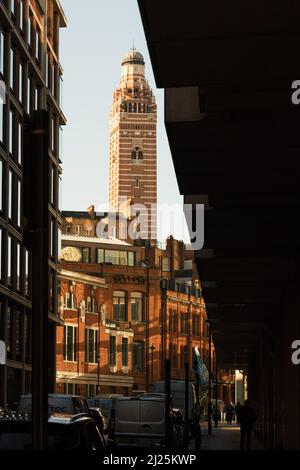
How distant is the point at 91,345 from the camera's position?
107 meters

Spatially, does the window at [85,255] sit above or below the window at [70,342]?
above

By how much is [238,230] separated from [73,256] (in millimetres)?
107955

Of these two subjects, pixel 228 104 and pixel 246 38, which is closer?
pixel 246 38

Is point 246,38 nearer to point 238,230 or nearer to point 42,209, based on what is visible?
point 42,209

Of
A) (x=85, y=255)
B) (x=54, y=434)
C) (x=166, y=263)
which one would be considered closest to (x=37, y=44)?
(x=85, y=255)

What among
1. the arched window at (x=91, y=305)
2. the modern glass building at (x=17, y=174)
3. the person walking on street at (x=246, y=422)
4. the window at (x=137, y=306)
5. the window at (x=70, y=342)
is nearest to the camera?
the person walking on street at (x=246, y=422)

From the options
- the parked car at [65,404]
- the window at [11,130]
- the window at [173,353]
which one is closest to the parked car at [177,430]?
the parked car at [65,404]

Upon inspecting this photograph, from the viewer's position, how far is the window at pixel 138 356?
120688mm

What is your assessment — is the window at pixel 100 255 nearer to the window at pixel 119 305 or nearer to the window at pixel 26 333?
the window at pixel 119 305

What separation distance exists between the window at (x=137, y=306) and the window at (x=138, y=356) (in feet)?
9.48

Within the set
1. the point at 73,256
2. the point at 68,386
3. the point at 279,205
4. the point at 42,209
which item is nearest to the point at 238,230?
the point at 279,205

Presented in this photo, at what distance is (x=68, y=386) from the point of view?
10181 centimetres

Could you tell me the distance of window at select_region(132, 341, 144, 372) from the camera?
12069 centimetres

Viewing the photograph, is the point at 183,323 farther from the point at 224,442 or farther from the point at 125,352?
the point at 224,442
